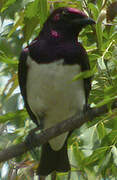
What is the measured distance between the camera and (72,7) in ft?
9.49

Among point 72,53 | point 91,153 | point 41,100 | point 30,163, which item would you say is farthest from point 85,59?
point 30,163

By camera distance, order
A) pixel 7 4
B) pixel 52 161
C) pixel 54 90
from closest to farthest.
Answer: pixel 7 4 < pixel 54 90 < pixel 52 161

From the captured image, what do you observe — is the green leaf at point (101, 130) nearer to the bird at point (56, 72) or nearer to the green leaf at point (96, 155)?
the green leaf at point (96, 155)

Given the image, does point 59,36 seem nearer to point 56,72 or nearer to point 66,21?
point 66,21

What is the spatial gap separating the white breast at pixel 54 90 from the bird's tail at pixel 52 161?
0.32 metres

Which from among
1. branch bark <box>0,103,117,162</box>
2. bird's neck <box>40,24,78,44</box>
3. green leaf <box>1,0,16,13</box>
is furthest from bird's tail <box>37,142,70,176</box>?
green leaf <box>1,0,16,13</box>

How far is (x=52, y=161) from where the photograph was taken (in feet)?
10.9

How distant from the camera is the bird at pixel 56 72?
276cm

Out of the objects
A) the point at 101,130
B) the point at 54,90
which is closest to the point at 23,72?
the point at 54,90

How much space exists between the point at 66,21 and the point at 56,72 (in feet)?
1.61

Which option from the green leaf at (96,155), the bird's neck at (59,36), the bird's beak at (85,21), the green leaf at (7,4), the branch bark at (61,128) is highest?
the green leaf at (7,4)

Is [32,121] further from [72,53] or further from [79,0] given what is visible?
[79,0]

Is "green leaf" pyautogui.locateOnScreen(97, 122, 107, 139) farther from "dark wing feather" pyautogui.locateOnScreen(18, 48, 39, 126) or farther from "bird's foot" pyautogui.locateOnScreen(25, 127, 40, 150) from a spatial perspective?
"dark wing feather" pyautogui.locateOnScreen(18, 48, 39, 126)

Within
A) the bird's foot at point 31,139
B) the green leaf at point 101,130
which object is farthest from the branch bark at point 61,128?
A: the green leaf at point 101,130
